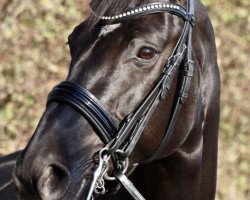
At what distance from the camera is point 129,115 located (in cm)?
292

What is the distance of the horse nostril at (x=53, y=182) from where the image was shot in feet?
8.67

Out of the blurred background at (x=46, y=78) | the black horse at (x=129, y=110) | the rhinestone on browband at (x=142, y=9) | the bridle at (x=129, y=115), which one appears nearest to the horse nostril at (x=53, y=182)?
the black horse at (x=129, y=110)

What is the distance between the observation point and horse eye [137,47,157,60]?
2.93 meters

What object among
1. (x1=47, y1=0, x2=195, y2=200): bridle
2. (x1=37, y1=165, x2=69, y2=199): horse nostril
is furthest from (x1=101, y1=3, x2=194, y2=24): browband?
(x1=37, y1=165, x2=69, y2=199): horse nostril

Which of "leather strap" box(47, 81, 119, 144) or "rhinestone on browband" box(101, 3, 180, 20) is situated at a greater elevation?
"rhinestone on browband" box(101, 3, 180, 20)

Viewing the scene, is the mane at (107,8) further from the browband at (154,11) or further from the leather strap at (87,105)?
the leather strap at (87,105)

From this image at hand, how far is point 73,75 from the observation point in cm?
291

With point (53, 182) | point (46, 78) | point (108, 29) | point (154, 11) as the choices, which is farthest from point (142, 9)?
point (46, 78)

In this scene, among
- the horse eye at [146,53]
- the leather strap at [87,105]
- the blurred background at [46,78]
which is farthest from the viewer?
the blurred background at [46,78]

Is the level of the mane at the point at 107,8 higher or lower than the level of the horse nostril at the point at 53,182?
higher

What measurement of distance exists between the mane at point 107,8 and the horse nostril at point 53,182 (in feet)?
2.25

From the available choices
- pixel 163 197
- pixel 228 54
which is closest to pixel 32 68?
pixel 228 54

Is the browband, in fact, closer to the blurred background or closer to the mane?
the mane

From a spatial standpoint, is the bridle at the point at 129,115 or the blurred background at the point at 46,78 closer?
the bridle at the point at 129,115
